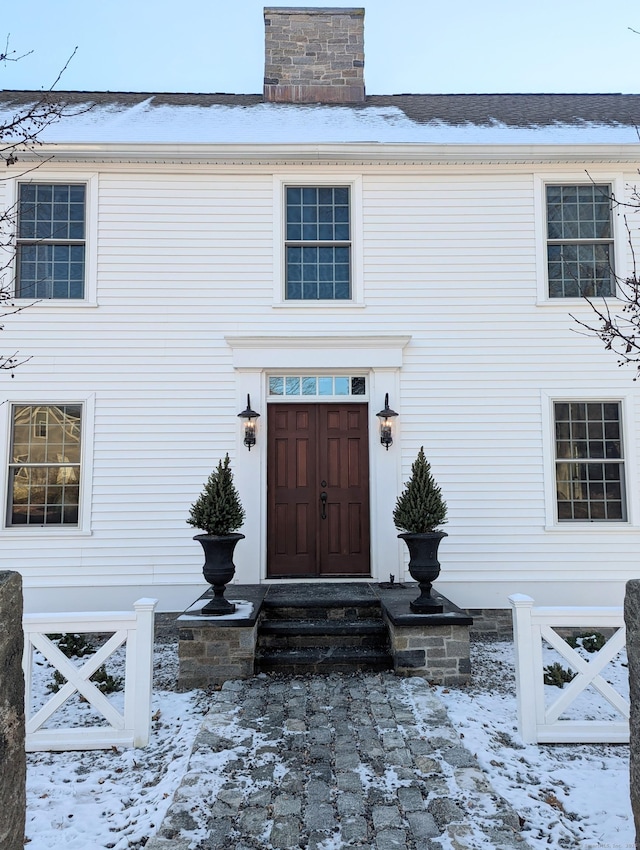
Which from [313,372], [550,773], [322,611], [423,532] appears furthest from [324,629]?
[313,372]

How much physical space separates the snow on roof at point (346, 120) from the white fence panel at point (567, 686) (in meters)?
5.55

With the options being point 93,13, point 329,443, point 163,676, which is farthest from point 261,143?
point 163,676

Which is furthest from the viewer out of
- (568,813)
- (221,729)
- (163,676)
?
(163,676)

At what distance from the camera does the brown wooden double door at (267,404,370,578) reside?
677 centimetres

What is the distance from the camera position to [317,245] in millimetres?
7035

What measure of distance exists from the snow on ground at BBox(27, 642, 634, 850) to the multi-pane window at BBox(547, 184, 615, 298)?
4.95m

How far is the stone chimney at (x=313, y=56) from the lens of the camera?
905cm

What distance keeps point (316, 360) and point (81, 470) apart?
10.1 ft

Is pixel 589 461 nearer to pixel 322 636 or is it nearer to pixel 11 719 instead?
pixel 322 636

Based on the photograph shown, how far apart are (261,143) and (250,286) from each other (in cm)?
169

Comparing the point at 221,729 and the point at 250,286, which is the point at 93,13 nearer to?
the point at 250,286

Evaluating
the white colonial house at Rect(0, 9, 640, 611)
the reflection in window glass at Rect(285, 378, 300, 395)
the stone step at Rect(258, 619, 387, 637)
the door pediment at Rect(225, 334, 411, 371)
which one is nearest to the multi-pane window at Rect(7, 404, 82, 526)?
the white colonial house at Rect(0, 9, 640, 611)

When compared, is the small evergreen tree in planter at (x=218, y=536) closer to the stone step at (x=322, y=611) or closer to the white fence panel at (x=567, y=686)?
the stone step at (x=322, y=611)

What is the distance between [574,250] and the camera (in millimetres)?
7070
